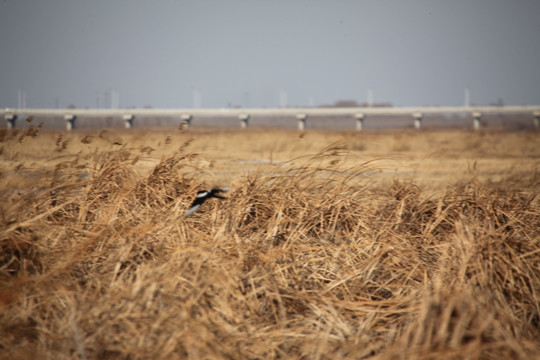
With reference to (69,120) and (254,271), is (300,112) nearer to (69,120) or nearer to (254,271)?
(69,120)

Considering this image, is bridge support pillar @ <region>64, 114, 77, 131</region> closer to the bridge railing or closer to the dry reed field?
the bridge railing

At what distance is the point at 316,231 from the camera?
3.23 meters

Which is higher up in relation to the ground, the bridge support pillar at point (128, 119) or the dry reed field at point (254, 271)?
the bridge support pillar at point (128, 119)

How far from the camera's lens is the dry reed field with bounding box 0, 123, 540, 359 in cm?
188

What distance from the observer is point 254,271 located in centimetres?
242

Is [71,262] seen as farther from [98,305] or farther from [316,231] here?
[316,231]

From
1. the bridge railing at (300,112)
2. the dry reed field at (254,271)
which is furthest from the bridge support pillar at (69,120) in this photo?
the dry reed field at (254,271)

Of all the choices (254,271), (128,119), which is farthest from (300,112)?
(254,271)

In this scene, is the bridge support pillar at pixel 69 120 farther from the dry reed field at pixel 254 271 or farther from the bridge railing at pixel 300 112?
the dry reed field at pixel 254 271

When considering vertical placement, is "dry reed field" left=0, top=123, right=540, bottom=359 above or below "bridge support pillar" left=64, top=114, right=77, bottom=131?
below

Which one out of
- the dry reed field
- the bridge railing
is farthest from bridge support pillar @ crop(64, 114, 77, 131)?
the dry reed field

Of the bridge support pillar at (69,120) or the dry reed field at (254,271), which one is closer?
the dry reed field at (254,271)

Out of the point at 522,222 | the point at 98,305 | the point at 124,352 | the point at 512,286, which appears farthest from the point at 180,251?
the point at 522,222

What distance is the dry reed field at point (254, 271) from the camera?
188 centimetres
